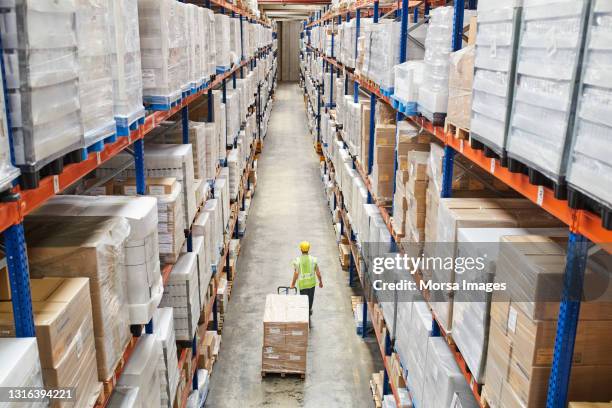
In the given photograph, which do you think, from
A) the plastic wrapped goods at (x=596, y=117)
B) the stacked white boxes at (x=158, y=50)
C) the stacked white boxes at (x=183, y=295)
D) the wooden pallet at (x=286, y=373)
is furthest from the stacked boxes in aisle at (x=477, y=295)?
the wooden pallet at (x=286, y=373)

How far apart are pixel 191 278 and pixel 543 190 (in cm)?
345

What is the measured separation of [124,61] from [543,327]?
2.59 metres

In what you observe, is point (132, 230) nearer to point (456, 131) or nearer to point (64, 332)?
point (64, 332)

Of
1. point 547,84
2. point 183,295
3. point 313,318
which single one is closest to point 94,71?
point 547,84

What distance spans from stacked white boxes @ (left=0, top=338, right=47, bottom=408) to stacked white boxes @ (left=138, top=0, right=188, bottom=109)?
7.60 ft

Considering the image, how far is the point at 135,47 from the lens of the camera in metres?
3.33

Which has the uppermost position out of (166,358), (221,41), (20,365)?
(221,41)

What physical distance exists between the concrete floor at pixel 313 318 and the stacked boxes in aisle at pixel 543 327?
160 inches

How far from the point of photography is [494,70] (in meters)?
2.61

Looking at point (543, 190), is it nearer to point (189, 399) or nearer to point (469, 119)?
point (469, 119)

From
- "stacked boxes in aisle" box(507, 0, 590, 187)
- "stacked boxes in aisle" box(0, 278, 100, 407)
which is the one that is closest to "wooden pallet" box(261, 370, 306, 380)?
"stacked boxes in aisle" box(0, 278, 100, 407)

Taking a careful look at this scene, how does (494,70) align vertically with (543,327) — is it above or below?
above

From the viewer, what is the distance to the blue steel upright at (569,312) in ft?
6.95

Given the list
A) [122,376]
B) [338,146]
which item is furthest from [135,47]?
A: [338,146]
